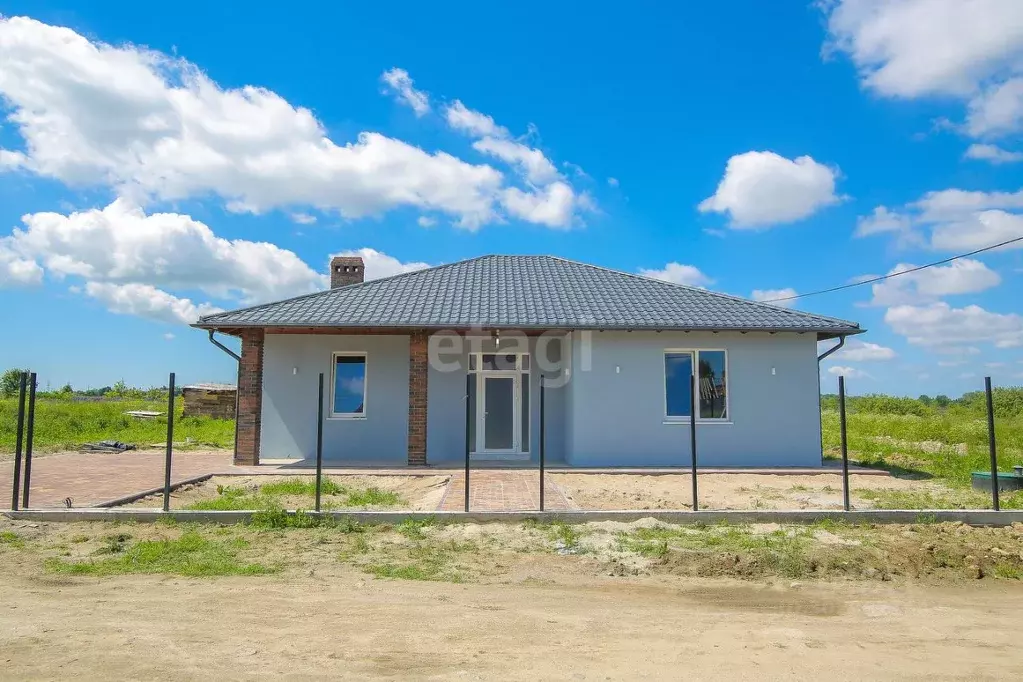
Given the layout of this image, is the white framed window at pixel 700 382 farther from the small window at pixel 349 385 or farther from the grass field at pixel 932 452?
the small window at pixel 349 385

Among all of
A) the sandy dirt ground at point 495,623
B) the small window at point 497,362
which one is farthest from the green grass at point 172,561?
the small window at point 497,362

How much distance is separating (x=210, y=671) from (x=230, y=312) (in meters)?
11.7

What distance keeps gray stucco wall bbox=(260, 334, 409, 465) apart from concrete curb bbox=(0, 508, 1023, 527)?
6630 mm

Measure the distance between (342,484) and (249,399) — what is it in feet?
13.9

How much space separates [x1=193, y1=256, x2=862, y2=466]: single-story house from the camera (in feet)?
47.4

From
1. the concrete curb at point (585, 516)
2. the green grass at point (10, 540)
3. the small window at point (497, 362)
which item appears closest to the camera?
the green grass at point (10, 540)

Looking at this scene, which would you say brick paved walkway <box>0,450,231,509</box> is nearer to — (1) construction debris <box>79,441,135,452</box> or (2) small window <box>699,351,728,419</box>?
(1) construction debris <box>79,441,135,452</box>

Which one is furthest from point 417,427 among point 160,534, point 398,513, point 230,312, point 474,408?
point 160,534

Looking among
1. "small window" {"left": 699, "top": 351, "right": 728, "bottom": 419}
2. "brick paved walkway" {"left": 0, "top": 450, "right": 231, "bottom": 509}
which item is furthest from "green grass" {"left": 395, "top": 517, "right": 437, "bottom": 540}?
"small window" {"left": 699, "top": 351, "right": 728, "bottom": 419}

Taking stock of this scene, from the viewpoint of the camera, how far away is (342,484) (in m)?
11.9

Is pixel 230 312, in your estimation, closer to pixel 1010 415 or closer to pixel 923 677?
pixel 923 677

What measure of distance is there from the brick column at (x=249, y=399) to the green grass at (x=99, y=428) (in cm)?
566

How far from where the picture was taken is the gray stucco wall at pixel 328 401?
50.1 ft

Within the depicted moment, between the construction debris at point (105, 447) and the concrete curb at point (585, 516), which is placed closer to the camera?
the concrete curb at point (585, 516)
